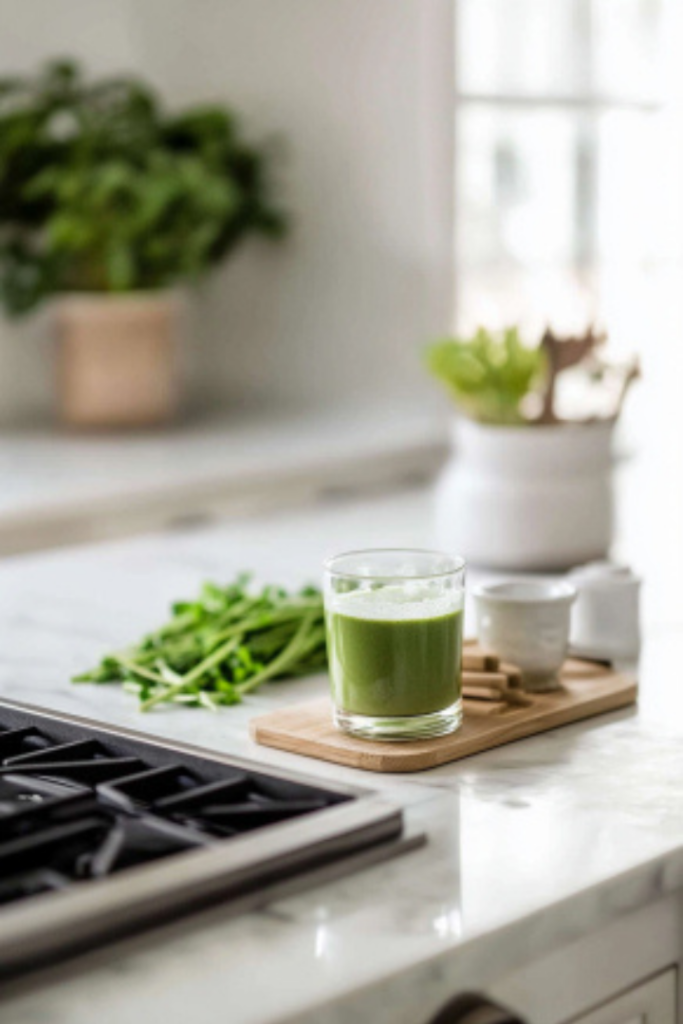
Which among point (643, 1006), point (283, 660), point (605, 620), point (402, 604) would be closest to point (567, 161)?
point (605, 620)

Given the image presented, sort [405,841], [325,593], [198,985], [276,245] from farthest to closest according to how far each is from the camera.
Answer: [276,245], [325,593], [405,841], [198,985]


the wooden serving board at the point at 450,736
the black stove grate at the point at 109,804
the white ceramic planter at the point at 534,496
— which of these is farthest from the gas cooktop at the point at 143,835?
the white ceramic planter at the point at 534,496

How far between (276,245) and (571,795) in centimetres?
272

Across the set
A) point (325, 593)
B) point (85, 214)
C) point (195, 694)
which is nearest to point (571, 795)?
point (325, 593)

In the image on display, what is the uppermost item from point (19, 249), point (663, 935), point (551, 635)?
point (19, 249)

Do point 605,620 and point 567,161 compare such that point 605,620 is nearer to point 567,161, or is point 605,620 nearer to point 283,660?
point 283,660

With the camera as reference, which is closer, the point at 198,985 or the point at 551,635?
the point at 198,985

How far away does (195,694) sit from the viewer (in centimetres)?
139

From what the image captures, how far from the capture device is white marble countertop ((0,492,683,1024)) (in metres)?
0.82

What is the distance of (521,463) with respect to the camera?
196 cm

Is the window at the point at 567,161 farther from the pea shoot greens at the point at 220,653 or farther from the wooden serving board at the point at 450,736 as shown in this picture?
the wooden serving board at the point at 450,736

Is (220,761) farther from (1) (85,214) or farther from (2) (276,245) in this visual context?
(2) (276,245)

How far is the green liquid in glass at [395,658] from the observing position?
3.96 feet

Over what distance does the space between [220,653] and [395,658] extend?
28cm
